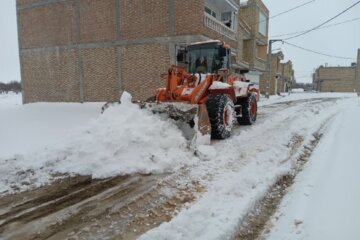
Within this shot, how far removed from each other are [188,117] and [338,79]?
→ 2399 inches

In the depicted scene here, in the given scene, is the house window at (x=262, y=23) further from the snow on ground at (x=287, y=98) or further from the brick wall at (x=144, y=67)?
the brick wall at (x=144, y=67)

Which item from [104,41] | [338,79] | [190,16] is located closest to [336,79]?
[338,79]

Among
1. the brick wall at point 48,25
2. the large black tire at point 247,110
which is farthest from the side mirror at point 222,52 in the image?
the brick wall at point 48,25

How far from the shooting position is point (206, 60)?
8.45m

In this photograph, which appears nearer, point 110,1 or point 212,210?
point 212,210

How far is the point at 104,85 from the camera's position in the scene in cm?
1594

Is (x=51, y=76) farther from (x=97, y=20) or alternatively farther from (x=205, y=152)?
(x=205, y=152)

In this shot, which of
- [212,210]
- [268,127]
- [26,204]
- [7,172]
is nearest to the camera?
[212,210]

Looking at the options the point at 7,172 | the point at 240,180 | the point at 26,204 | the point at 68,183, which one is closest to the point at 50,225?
the point at 26,204

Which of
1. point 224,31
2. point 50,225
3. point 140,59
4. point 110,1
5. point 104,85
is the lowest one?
point 50,225

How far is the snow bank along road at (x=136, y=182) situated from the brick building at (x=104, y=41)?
25.3 ft

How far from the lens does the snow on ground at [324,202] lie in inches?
115

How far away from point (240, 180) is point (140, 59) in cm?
1172

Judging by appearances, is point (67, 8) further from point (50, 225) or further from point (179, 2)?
point (50, 225)
